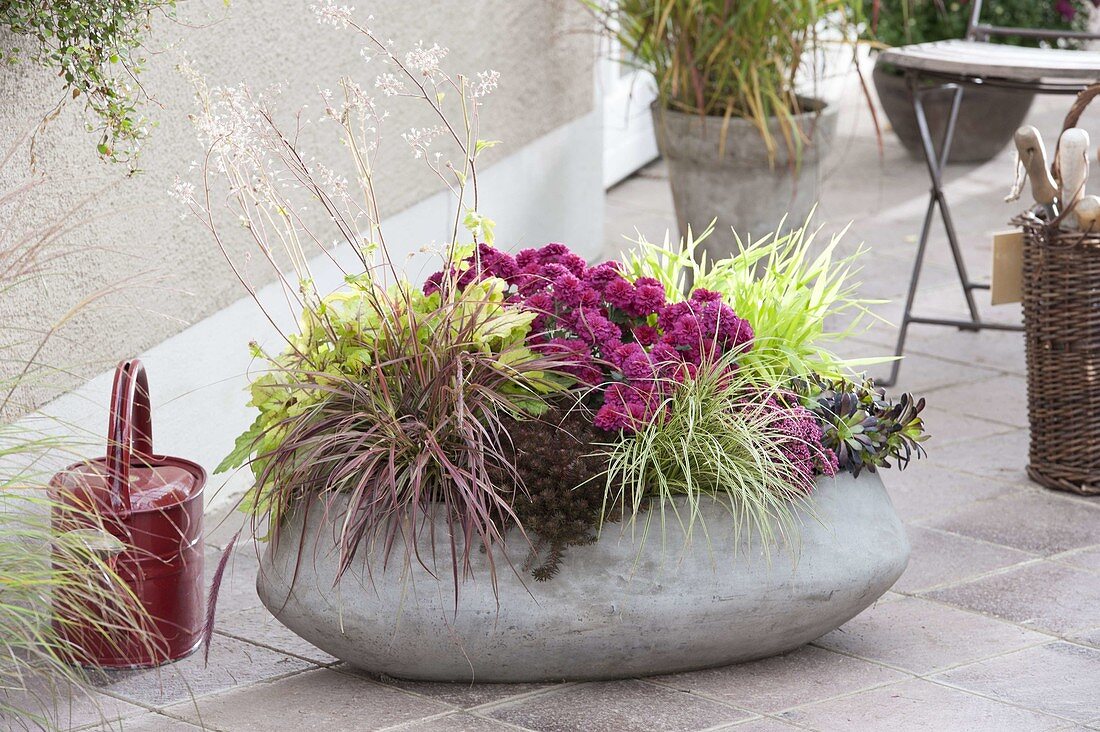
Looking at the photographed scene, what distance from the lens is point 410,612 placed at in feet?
8.63

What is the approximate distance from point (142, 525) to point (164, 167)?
1.11m

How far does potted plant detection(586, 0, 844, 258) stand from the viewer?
5.29 m

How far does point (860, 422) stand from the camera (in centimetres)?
290

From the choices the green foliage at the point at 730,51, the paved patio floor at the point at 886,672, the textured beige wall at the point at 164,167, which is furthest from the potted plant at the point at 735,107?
the paved patio floor at the point at 886,672

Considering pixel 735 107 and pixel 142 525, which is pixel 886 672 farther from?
pixel 735 107

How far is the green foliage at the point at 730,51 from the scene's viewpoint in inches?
207

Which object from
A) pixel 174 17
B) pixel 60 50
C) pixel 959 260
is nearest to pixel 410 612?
pixel 60 50

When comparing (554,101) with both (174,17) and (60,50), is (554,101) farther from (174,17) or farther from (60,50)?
(60,50)

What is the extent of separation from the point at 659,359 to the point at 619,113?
15.9 feet

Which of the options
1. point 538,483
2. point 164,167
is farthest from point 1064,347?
point 164,167

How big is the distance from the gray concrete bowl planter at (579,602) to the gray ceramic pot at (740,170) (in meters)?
2.87

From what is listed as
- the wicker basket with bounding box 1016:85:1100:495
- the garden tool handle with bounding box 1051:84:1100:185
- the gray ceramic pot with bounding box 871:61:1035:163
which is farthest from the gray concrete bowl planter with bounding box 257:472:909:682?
the gray ceramic pot with bounding box 871:61:1035:163

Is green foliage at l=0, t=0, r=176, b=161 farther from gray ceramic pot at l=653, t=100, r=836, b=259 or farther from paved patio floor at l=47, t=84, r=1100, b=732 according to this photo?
gray ceramic pot at l=653, t=100, r=836, b=259

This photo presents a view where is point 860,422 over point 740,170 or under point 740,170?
under
